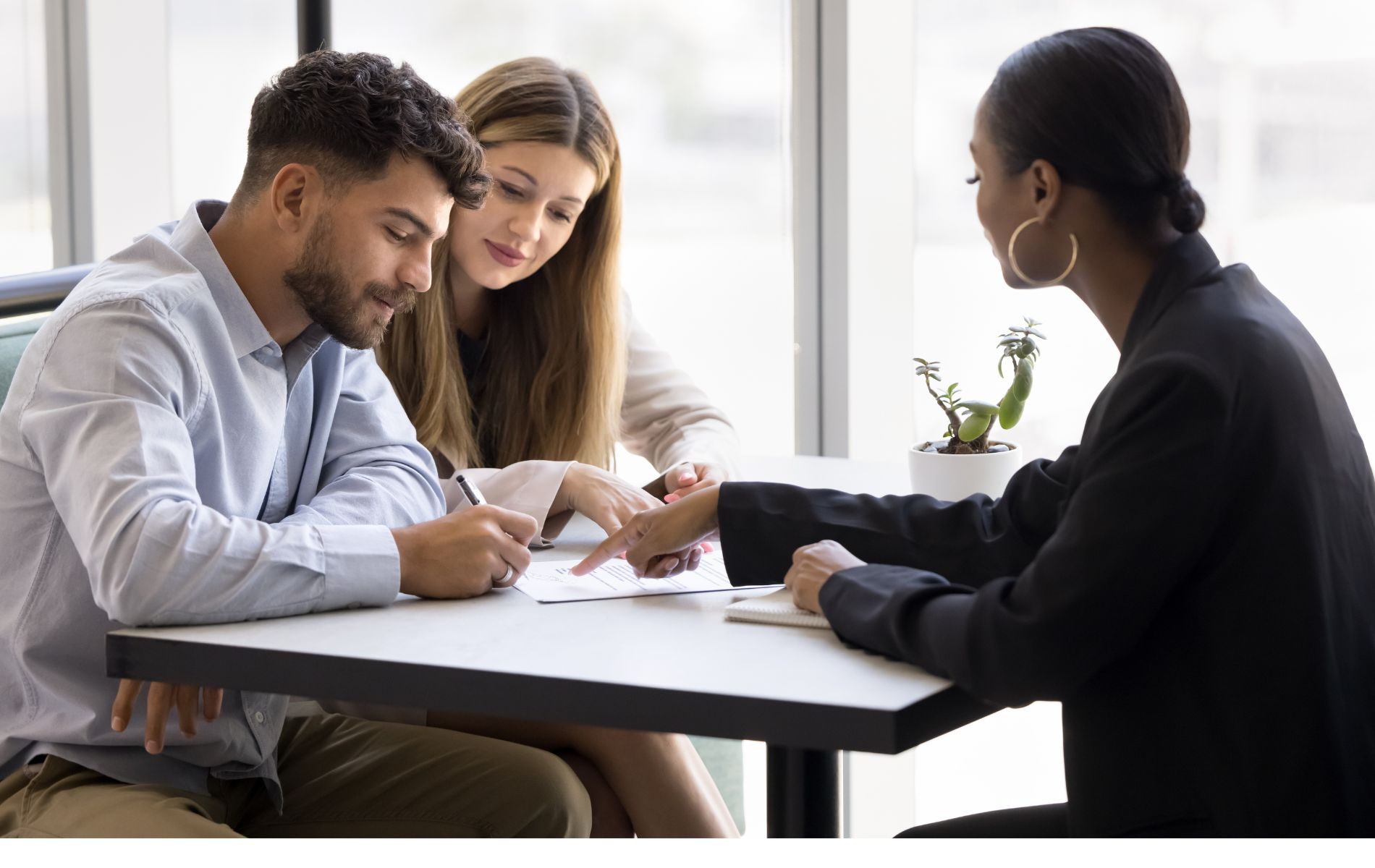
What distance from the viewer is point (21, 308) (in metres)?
2.12

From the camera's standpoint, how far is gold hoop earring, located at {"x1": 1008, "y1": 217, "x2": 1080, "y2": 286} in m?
1.22

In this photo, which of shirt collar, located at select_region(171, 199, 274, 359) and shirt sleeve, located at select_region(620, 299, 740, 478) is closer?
shirt collar, located at select_region(171, 199, 274, 359)

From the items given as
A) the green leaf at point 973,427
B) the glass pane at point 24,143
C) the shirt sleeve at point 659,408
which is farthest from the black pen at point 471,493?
the glass pane at point 24,143

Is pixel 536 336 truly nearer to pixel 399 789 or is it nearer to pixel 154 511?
pixel 399 789

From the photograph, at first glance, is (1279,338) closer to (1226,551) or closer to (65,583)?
(1226,551)

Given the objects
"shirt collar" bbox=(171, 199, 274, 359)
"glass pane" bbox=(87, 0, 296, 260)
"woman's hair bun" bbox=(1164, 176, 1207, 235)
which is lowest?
"shirt collar" bbox=(171, 199, 274, 359)

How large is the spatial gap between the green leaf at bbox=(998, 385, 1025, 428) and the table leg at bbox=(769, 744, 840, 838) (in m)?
0.63

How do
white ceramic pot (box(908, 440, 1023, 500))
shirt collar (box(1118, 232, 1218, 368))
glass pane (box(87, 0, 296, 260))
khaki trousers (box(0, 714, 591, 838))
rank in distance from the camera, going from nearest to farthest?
shirt collar (box(1118, 232, 1218, 368)) → khaki trousers (box(0, 714, 591, 838)) → white ceramic pot (box(908, 440, 1023, 500)) → glass pane (box(87, 0, 296, 260))

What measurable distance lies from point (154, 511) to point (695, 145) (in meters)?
2.11

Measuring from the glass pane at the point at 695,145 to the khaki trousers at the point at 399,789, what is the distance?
160cm

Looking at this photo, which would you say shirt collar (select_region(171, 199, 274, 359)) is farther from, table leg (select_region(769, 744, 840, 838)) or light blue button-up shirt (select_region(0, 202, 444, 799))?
table leg (select_region(769, 744, 840, 838))

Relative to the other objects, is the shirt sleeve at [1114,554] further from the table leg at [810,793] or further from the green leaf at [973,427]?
the green leaf at [973,427]

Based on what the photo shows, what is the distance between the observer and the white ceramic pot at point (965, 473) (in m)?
1.84

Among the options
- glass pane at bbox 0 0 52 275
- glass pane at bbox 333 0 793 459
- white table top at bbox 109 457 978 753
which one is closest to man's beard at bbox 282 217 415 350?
white table top at bbox 109 457 978 753
